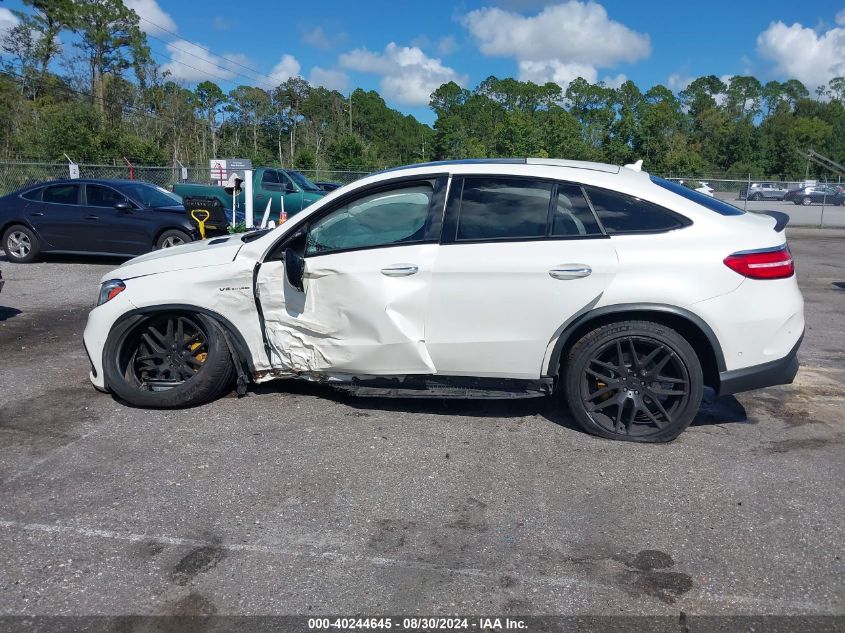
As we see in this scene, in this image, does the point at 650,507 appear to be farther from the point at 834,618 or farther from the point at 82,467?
the point at 82,467

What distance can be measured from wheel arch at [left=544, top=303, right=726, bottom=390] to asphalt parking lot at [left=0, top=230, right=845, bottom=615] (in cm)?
51

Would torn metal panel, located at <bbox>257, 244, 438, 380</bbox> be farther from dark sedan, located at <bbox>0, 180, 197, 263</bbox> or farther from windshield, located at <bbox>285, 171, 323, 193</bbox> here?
windshield, located at <bbox>285, 171, 323, 193</bbox>

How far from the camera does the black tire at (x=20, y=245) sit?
12875mm

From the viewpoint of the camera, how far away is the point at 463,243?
4.62 metres

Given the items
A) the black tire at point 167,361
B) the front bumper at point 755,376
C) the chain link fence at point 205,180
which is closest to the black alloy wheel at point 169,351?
the black tire at point 167,361

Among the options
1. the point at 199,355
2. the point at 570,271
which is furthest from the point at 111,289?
the point at 570,271

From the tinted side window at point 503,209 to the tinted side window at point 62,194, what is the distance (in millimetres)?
10248

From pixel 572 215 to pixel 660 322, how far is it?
34.0 inches

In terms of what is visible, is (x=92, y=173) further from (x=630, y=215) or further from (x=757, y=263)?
(x=757, y=263)

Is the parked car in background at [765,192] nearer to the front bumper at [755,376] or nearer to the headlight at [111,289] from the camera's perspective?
the front bumper at [755,376]

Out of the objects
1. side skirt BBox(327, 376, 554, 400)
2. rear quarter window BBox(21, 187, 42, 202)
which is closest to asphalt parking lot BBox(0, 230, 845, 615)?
side skirt BBox(327, 376, 554, 400)

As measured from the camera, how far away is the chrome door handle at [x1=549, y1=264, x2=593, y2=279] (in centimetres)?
445

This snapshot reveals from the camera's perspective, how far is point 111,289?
5145 mm

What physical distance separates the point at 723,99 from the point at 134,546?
378 feet
